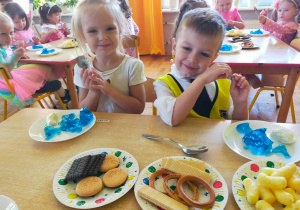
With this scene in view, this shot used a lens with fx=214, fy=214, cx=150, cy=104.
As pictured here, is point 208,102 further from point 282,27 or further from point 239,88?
point 282,27

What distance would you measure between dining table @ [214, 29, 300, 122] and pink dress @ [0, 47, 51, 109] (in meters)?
1.50

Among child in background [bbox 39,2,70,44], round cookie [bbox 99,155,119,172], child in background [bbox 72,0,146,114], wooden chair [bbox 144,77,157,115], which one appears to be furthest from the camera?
child in background [bbox 39,2,70,44]

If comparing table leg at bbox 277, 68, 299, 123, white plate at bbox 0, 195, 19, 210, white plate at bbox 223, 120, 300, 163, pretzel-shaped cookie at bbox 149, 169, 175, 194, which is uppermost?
white plate at bbox 0, 195, 19, 210

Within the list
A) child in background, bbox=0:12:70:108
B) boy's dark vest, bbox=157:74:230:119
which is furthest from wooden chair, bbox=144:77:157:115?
child in background, bbox=0:12:70:108

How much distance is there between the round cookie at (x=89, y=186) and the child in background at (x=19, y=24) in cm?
237

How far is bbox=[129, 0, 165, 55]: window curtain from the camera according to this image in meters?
3.92

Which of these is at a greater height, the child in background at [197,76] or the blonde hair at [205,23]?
the blonde hair at [205,23]

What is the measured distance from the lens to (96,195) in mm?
500

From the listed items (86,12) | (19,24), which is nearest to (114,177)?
(86,12)

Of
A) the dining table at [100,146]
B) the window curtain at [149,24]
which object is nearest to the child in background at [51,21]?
the window curtain at [149,24]

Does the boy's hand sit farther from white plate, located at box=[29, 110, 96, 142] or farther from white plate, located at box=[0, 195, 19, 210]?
white plate, located at box=[0, 195, 19, 210]

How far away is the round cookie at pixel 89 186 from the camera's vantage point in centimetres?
49

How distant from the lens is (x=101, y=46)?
3.34ft

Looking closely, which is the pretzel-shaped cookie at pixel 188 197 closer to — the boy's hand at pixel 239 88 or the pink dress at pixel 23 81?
the boy's hand at pixel 239 88
